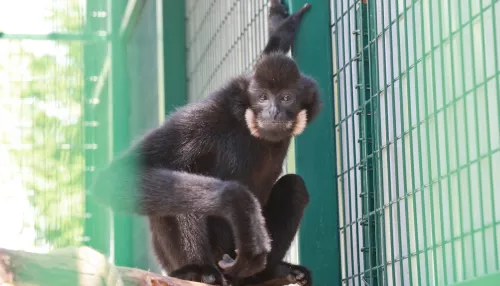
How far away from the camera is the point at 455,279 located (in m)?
3.32

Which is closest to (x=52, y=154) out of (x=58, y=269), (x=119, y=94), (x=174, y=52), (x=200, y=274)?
(x=119, y=94)

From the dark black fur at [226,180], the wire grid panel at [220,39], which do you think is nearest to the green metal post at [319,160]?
the dark black fur at [226,180]

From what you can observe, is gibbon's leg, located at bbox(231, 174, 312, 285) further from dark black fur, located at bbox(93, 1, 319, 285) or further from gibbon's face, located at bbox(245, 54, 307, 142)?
gibbon's face, located at bbox(245, 54, 307, 142)

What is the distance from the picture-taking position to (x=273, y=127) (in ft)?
15.3

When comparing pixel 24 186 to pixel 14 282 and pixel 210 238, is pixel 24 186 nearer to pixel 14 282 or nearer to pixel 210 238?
pixel 14 282

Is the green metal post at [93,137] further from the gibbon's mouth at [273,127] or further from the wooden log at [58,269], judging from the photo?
the gibbon's mouth at [273,127]

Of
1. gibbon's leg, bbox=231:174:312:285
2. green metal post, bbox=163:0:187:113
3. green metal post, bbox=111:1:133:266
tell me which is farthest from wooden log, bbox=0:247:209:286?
green metal post, bbox=163:0:187:113

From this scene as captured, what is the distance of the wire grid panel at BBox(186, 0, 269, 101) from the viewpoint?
19.8 feet

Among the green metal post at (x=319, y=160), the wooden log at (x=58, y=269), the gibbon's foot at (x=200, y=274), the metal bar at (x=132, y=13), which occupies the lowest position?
the wooden log at (x=58, y=269)

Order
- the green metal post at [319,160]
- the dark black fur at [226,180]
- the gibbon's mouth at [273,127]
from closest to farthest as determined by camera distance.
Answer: the dark black fur at [226,180] → the gibbon's mouth at [273,127] → the green metal post at [319,160]

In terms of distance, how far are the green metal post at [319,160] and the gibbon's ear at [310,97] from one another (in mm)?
172

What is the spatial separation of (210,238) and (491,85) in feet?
5.68

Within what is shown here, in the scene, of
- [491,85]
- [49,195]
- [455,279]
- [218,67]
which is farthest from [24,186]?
[218,67]

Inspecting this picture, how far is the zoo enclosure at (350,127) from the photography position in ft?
5.32
